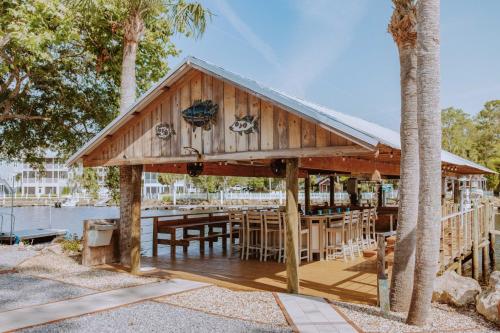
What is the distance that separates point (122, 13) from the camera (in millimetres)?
12633

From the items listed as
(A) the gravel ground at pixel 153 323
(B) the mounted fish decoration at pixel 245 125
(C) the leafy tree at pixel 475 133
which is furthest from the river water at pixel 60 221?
(C) the leafy tree at pixel 475 133

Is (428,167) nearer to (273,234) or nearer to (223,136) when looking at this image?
(223,136)

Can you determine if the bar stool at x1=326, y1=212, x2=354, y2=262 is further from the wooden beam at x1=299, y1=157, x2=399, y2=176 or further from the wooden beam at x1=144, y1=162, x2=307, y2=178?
the wooden beam at x1=144, y1=162, x2=307, y2=178

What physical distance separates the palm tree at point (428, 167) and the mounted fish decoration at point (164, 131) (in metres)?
4.96

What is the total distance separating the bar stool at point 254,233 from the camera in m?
10.6

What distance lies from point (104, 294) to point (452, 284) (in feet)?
18.8

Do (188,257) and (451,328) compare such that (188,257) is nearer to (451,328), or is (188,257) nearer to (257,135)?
(257,135)

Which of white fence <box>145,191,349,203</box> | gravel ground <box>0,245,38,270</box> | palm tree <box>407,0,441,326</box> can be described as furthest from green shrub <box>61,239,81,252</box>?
white fence <box>145,191,349,203</box>

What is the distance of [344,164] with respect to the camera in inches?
380

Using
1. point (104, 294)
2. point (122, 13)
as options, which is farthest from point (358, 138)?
point (122, 13)

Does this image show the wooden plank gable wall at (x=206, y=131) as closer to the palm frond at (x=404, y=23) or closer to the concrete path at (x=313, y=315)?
the palm frond at (x=404, y=23)

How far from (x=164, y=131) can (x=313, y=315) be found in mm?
4799

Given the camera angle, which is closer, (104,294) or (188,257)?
(104,294)

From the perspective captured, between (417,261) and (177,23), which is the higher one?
(177,23)
